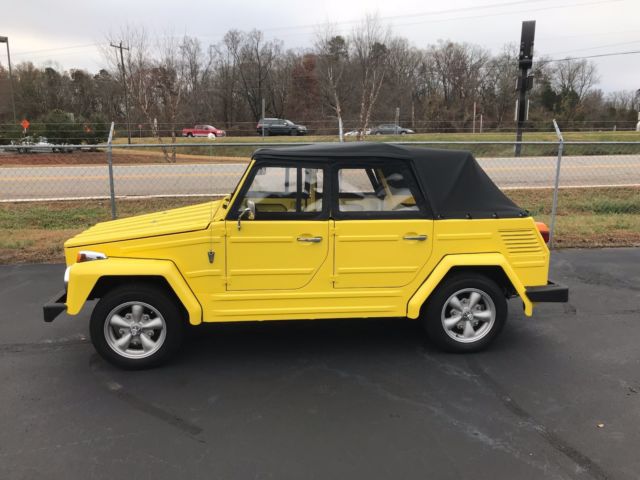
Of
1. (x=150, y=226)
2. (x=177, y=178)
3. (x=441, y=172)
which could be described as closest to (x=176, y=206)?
(x=177, y=178)

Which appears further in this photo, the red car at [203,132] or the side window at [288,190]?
the red car at [203,132]

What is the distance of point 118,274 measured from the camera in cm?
381

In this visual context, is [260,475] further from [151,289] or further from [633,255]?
[633,255]

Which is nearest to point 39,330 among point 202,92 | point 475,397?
point 475,397

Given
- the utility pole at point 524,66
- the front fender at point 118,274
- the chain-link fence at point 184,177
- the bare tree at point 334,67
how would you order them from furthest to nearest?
the bare tree at point 334,67 < the utility pole at point 524,66 < the chain-link fence at point 184,177 < the front fender at point 118,274

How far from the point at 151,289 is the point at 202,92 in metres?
43.5

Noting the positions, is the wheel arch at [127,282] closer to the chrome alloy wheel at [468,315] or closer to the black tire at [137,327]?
the black tire at [137,327]

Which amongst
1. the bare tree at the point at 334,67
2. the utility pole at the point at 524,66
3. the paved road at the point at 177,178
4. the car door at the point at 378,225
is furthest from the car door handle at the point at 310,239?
the bare tree at the point at 334,67

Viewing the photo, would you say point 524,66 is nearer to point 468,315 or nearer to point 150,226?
point 468,315

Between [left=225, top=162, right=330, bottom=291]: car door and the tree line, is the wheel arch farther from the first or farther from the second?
the tree line

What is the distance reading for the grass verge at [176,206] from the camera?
8.05 m

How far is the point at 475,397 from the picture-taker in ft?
11.7

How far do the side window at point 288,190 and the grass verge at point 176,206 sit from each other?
4646 mm

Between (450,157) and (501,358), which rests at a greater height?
(450,157)
